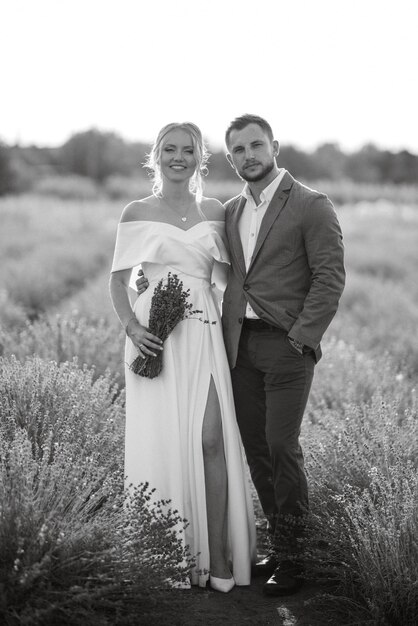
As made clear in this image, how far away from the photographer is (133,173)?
58.4 metres

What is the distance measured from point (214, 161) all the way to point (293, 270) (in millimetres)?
56121

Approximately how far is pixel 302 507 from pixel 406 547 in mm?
575

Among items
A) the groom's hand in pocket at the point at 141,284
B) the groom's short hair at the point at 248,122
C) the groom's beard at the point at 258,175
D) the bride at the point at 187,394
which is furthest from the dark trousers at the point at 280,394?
the groom's short hair at the point at 248,122

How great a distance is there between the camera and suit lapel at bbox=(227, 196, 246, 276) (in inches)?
169

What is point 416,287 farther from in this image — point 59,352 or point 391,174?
point 391,174

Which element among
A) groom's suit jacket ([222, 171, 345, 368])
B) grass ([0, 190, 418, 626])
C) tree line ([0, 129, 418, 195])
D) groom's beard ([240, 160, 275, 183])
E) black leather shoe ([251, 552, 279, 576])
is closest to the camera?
grass ([0, 190, 418, 626])

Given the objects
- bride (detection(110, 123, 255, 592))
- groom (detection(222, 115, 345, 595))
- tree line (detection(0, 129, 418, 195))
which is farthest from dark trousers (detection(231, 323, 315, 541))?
tree line (detection(0, 129, 418, 195))

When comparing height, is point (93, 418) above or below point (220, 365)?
below

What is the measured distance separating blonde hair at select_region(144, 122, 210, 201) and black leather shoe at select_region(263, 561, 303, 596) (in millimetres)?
2137

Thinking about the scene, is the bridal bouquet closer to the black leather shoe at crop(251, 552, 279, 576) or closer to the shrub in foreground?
the shrub in foreground

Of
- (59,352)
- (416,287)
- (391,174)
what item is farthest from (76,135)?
(59,352)

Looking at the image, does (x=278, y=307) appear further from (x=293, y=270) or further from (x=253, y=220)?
(x=253, y=220)

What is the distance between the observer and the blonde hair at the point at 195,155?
4.28 metres

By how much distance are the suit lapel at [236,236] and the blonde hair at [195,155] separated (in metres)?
0.23
